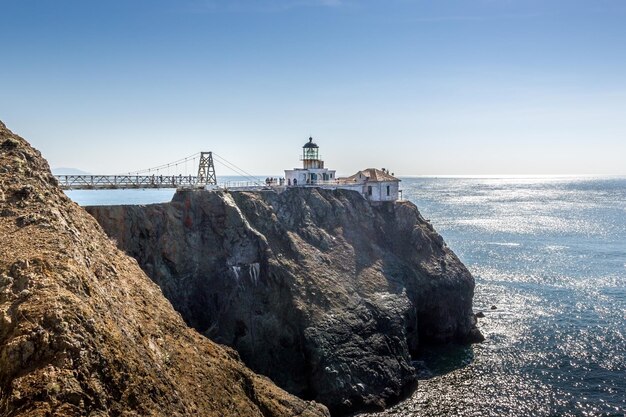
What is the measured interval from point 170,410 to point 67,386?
18.4ft

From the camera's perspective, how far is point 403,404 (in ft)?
144

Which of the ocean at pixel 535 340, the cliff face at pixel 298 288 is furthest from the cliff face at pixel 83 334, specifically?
the ocean at pixel 535 340

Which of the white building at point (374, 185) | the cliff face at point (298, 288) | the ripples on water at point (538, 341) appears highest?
the white building at point (374, 185)

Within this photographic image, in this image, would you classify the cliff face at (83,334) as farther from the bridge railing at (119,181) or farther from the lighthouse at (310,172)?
the lighthouse at (310,172)

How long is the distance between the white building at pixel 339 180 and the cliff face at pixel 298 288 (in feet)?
26.9

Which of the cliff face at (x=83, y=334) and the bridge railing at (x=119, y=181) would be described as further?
the bridge railing at (x=119, y=181)

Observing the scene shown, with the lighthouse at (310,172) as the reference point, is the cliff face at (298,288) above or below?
below

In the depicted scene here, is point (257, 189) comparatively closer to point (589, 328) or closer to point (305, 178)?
point (305, 178)

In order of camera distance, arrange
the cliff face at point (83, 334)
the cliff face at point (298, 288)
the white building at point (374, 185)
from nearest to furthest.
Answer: the cliff face at point (83, 334), the cliff face at point (298, 288), the white building at point (374, 185)

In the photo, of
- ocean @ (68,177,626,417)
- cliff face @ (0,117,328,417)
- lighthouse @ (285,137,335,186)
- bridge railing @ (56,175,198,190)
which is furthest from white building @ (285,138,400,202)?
cliff face @ (0,117,328,417)

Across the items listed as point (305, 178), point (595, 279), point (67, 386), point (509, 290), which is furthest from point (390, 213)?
point (67, 386)

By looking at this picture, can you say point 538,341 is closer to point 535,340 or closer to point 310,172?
point 535,340

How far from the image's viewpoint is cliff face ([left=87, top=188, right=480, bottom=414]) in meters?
45.6

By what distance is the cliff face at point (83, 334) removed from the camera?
16.6 m
